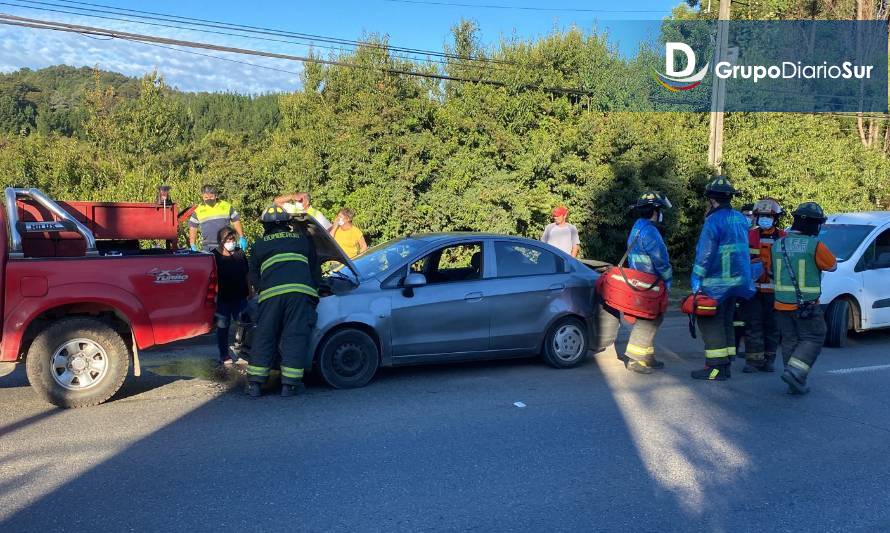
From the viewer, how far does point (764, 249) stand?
8352mm

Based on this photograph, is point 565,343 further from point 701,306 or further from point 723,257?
point 723,257

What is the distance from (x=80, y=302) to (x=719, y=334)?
621 cm

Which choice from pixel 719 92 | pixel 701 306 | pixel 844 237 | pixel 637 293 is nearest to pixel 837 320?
pixel 844 237

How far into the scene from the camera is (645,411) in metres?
6.29

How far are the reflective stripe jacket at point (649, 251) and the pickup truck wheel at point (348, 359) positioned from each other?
3.02 meters

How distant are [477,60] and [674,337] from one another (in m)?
11.4

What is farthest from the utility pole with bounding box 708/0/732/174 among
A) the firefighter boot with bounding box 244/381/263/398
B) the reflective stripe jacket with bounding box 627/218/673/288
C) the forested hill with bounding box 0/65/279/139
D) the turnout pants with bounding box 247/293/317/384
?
the forested hill with bounding box 0/65/279/139

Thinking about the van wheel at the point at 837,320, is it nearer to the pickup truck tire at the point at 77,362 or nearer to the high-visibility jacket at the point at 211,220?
the high-visibility jacket at the point at 211,220

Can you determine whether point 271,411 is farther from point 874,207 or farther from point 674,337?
point 874,207

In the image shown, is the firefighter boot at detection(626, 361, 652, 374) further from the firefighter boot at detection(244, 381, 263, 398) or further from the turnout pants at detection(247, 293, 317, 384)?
the firefighter boot at detection(244, 381, 263, 398)

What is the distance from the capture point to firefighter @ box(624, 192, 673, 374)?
743cm

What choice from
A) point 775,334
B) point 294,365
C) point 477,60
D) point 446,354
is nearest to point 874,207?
point 477,60

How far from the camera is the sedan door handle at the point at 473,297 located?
7254mm

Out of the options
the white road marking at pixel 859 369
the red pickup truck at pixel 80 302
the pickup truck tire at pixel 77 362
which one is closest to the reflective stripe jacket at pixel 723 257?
the white road marking at pixel 859 369
